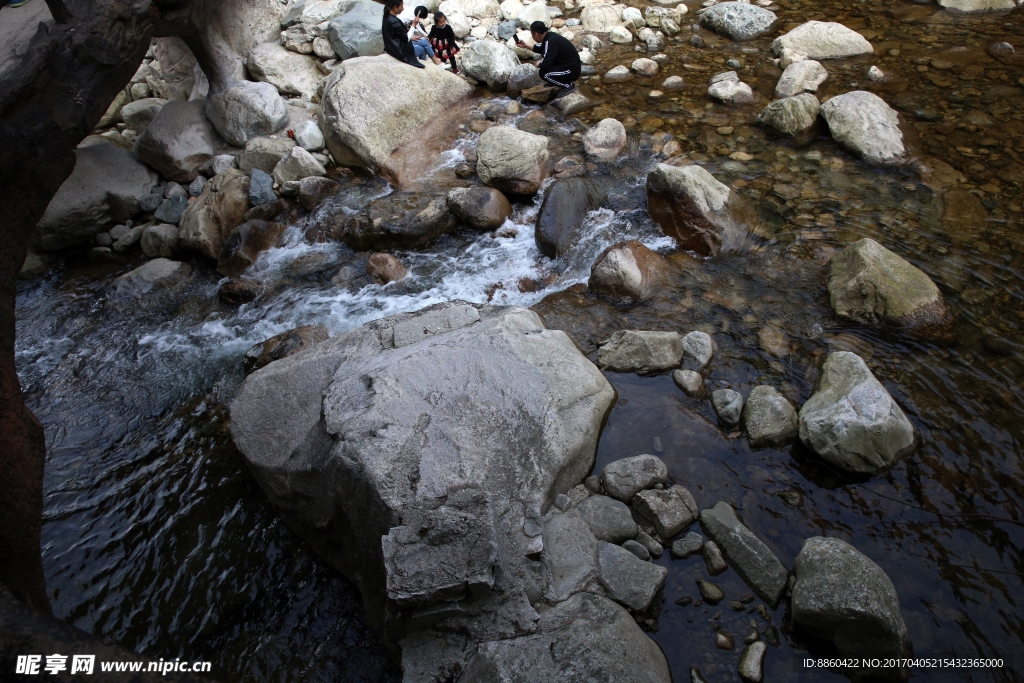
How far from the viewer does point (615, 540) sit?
3.18 meters

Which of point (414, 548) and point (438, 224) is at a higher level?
point (414, 548)

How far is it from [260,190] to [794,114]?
676 cm

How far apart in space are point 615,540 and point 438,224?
406 cm

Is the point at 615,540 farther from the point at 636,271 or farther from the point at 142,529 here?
the point at 142,529

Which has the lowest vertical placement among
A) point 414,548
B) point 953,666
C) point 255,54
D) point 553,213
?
point 953,666

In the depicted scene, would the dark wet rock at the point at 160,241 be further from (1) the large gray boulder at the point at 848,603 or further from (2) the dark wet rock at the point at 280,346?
(1) the large gray boulder at the point at 848,603

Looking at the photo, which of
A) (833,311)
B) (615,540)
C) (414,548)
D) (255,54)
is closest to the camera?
(414,548)

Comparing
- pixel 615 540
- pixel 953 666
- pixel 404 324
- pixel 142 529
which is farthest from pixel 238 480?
pixel 953 666

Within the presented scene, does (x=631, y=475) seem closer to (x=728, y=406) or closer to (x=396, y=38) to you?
(x=728, y=406)

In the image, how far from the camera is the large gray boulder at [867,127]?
20.6ft

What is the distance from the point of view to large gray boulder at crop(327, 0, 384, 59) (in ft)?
28.5

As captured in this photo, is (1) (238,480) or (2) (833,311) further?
(2) (833,311)

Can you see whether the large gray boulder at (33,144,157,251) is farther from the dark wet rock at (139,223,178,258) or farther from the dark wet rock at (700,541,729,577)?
the dark wet rock at (700,541,729,577)

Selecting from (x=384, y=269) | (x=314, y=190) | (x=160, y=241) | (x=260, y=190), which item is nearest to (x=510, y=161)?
(x=384, y=269)
